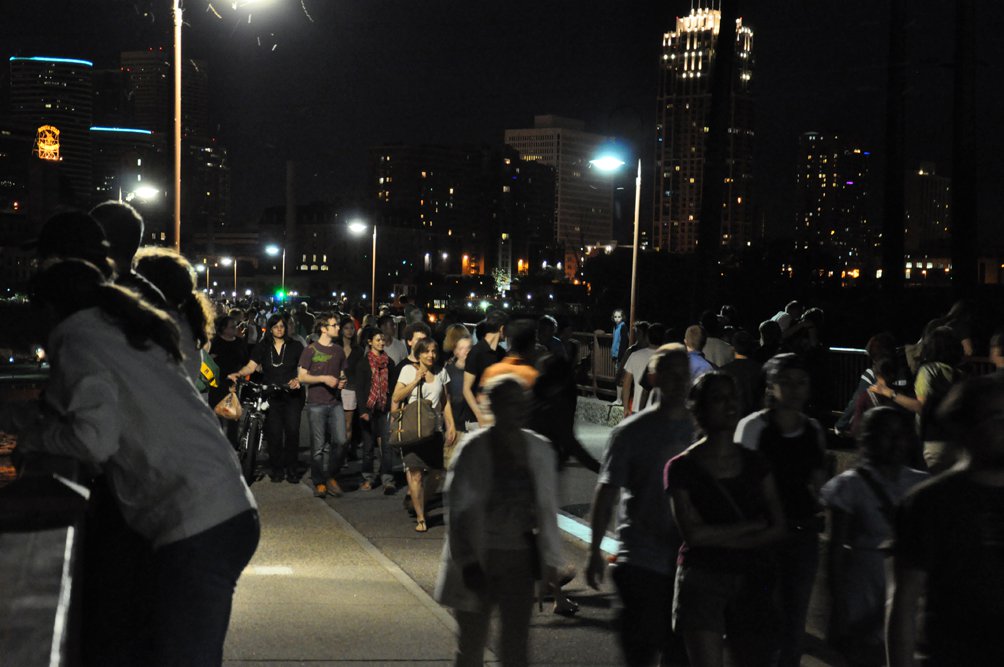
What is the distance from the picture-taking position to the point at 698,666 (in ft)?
16.2

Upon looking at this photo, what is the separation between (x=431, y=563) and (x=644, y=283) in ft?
188

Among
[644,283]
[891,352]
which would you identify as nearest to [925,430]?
[891,352]

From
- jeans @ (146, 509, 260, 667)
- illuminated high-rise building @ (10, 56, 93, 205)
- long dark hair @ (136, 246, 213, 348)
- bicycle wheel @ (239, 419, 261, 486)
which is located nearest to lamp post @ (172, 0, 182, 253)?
bicycle wheel @ (239, 419, 261, 486)

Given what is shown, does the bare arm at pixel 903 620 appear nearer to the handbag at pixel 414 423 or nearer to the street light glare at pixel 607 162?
the handbag at pixel 414 423

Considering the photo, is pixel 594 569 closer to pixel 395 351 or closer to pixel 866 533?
pixel 866 533

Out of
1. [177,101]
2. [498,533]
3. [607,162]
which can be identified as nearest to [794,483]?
[498,533]

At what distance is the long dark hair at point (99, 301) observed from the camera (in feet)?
9.53

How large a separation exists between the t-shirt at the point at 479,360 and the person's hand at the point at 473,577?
5846 mm

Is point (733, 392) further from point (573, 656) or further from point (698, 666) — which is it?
point (573, 656)

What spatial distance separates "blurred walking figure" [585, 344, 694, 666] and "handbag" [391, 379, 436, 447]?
18.4 feet

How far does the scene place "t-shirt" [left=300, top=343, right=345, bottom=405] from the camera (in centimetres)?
1383

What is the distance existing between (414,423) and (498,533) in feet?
19.7

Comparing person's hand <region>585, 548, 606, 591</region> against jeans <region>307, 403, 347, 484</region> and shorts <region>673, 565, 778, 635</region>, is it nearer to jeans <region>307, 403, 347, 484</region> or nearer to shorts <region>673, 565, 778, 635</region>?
shorts <region>673, 565, 778, 635</region>

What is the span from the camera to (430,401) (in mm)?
11539
